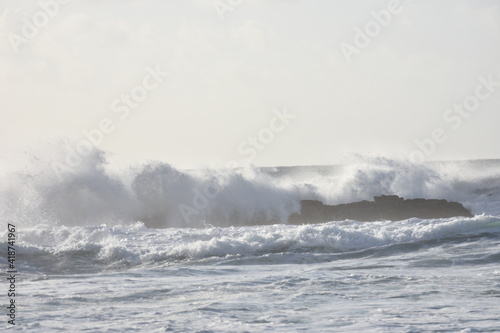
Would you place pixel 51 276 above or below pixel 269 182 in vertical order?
below

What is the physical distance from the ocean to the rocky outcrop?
1040 mm

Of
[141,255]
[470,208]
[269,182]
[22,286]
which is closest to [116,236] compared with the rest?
[141,255]

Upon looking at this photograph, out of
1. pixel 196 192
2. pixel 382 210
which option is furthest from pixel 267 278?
pixel 196 192

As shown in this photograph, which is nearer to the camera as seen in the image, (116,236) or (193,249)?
(193,249)

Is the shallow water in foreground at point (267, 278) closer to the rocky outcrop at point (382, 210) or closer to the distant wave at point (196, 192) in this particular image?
the distant wave at point (196, 192)

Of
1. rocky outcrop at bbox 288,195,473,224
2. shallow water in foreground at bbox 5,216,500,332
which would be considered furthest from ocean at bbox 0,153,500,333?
rocky outcrop at bbox 288,195,473,224

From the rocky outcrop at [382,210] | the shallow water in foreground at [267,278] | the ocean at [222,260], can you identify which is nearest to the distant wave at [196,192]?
the ocean at [222,260]

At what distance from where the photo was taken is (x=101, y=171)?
27641mm

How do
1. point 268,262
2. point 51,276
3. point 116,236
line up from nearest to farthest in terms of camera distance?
point 51,276 < point 268,262 < point 116,236

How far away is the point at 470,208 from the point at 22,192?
17091mm

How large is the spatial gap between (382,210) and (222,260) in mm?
12908

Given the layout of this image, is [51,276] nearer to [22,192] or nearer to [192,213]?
[22,192]

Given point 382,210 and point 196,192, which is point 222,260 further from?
A: point 196,192

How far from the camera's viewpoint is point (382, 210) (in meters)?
27.8
